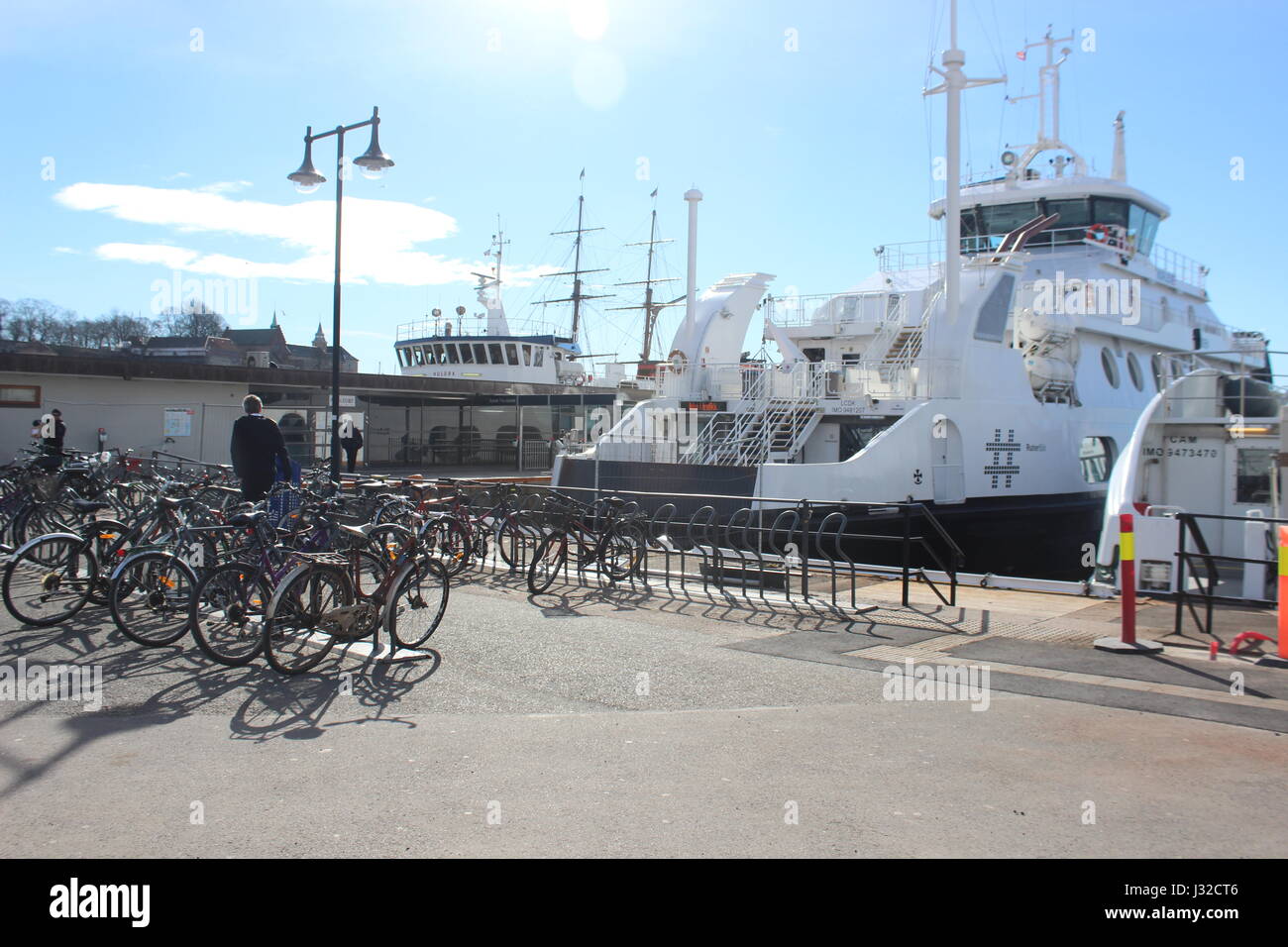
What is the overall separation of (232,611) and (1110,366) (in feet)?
73.7

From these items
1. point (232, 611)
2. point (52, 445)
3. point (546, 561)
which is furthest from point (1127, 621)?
point (52, 445)

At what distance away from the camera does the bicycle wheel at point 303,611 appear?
21.4 feet

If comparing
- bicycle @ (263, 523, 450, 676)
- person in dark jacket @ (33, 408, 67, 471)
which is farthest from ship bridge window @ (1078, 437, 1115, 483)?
person in dark jacket @ (33, 408, 67, 471)

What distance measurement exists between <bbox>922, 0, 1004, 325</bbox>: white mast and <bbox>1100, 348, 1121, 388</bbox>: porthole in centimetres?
780

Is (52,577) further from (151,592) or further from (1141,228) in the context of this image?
(1141,228)

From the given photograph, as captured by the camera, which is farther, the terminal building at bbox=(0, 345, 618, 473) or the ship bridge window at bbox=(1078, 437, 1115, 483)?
the ship bridge window at bbox=(1078, 437, 1115, 483)

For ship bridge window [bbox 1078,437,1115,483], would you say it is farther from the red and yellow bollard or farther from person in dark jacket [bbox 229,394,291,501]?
person in dark jacket [bbox 229,394,291,501]

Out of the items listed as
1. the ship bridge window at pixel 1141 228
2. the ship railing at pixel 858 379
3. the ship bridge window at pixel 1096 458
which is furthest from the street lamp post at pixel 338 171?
the ship bridge window at pixel 1141 228

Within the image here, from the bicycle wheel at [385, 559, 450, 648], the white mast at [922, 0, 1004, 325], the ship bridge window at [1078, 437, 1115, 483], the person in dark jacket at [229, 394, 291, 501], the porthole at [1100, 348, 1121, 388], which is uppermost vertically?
the white mast at [922, 0, 1004, 325]

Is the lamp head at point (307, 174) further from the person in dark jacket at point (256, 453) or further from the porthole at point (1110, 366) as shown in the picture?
the porthole at point (1110, 366)

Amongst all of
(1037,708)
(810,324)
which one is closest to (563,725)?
(1037,708)

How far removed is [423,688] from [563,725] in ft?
4.21

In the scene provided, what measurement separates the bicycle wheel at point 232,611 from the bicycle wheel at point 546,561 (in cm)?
331

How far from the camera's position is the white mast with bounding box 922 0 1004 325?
1752cm
